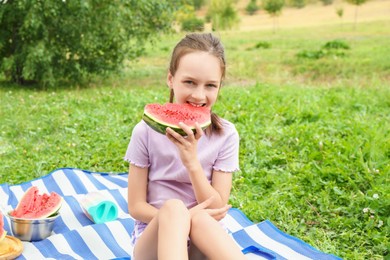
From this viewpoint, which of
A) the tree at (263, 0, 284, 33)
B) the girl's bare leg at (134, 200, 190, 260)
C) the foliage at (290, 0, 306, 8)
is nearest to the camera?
the girl's bare leg at (134, 200, 190, 260)

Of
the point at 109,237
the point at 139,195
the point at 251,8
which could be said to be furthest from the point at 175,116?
the point at 251,8

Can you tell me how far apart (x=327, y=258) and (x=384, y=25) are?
26974 mm

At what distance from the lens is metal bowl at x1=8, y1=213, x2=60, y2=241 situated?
12.8ft

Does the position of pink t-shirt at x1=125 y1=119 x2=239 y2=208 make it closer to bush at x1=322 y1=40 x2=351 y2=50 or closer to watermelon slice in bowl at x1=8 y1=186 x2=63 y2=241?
watermelon slice in bowl at x1=8 y1=186 x2=63 y2=241

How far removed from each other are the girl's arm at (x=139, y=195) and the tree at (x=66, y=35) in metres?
6.99

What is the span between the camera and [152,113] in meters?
3.02

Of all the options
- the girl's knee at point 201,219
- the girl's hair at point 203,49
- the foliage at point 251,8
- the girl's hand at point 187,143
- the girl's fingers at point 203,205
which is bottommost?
the foliage at point 251,8

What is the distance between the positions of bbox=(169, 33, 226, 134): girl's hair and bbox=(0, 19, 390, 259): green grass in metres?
1.36

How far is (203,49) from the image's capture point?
122 inches

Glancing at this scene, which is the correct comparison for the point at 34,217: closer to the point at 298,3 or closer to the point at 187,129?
the point at 187,129

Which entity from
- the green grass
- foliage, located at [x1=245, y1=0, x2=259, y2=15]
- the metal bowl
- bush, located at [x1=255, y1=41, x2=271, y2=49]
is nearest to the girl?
the metal bowl

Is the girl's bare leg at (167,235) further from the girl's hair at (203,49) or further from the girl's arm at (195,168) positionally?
the girl's hair at (203,49)

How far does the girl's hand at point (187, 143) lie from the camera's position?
2812mm

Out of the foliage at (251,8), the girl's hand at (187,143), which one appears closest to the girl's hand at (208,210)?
the girl's hand at (187,143)
